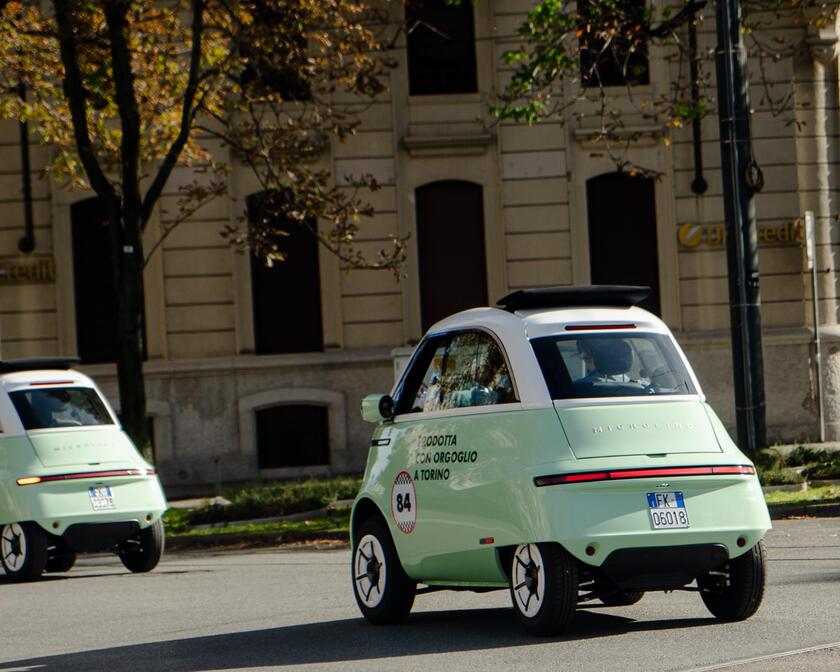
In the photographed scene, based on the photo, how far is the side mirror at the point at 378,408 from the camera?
33.1 feet

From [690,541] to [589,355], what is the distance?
1216mm

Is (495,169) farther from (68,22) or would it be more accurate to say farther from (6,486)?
(6,486)

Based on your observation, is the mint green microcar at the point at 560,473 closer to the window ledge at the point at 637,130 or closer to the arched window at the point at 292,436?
the arched window at the point at 292,436

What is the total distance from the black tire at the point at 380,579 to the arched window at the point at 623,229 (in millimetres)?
16609

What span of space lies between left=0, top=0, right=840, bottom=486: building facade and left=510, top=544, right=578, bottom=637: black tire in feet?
55.6

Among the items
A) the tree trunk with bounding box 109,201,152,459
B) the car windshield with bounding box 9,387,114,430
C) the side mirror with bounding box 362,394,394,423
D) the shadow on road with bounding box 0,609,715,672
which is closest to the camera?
the shadow on road with bounding box 0,609,715,672

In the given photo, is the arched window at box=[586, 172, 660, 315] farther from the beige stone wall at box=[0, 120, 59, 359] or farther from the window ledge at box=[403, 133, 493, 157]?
the beige stone wall at box=[0, 120, 59, 359]

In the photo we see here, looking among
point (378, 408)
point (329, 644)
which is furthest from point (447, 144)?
point (329, 644)

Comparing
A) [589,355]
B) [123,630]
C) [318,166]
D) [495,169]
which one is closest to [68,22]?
[318,166]

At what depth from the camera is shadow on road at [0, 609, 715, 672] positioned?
878 centimetres

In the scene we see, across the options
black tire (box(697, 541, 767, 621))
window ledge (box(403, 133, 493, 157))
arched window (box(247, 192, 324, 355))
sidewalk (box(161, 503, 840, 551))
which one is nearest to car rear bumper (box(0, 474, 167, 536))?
sidewalk (box(161, 503, 840, 551))

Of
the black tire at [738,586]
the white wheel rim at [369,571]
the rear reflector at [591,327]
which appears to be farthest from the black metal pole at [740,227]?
the rear reflector at [591,327]

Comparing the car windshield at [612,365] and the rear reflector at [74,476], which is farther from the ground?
the car windshield at [612,365]

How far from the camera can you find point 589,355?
916 cm
